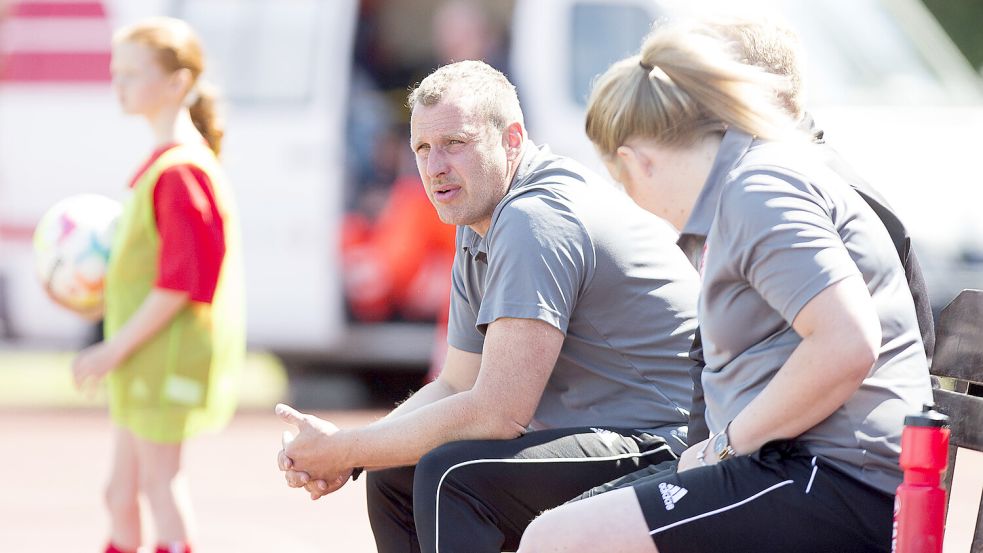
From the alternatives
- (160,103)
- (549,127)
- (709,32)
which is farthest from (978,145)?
(709,32)

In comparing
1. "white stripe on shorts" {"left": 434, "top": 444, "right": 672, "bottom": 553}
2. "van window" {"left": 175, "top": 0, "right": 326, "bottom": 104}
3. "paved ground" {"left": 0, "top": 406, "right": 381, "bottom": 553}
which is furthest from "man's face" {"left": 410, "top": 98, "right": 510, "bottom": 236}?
"van window" {"left": 175, "top": 0, "right": 326, "bottom": 104}

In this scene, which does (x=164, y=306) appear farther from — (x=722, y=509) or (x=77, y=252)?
(x=722, y=509)

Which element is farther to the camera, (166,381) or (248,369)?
(248,369)

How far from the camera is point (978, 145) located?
8195mm

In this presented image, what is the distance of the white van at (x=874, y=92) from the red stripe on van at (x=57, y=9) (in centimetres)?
253

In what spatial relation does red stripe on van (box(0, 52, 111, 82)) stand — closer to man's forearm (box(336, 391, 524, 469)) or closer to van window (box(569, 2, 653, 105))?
van window (box(569, 2, 653, 105))

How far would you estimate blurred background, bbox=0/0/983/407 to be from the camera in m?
8.73

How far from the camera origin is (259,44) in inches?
363

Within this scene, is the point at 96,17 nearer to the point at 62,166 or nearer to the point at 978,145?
the point at 62,166

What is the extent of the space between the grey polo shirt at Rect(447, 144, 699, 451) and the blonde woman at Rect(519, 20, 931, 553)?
0.46 m

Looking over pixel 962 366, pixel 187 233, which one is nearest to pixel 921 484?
pixel 962 366

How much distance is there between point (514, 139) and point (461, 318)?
0.45m

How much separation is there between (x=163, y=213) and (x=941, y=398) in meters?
2.41

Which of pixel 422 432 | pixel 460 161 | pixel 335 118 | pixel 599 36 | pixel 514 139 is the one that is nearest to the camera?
pixel 422 432
